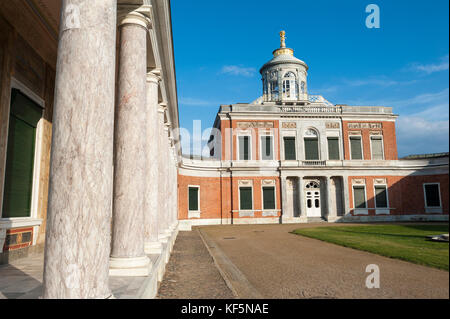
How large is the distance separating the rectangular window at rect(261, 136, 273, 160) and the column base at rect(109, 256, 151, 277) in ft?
89.7

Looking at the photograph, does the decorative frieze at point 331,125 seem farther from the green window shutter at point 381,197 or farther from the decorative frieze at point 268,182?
the decorative frieze at point 268,182

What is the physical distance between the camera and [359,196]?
104 ft

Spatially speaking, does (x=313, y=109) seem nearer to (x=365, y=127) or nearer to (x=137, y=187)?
(x=365, y=127)

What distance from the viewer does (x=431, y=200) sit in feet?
103

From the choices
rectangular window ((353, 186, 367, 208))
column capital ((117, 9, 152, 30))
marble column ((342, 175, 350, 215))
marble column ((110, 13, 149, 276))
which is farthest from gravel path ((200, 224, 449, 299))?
rectangular window ((353, 186, 367, 208))

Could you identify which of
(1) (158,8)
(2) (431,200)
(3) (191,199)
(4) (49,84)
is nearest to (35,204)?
(4) (49,84)

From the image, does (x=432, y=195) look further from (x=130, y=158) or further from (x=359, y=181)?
(x=130, y=158)

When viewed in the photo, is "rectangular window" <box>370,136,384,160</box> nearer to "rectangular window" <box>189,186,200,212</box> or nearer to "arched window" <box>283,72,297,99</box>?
"arched window" <box>283,72,297,99</box>

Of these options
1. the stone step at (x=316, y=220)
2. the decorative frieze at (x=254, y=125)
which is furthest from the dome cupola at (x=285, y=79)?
the stone step at (x=316, y=220)

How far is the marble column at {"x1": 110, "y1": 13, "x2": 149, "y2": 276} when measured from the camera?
491 cm

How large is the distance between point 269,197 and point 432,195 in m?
16.5

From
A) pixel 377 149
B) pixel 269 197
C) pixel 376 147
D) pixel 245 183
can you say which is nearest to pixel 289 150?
pixel 269 197

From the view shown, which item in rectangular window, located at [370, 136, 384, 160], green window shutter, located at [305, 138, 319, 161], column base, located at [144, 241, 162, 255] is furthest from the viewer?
rectangular window, located at [370, 136, 384, 160]

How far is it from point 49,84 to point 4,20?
8.75ft
